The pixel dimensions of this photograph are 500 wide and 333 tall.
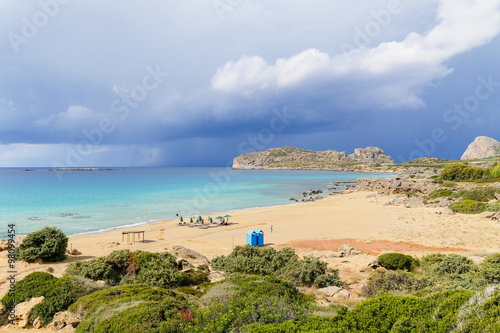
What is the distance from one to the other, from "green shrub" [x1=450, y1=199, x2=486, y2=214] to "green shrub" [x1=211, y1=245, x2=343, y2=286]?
81.9 ft

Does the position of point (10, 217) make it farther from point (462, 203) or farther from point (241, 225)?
point (462, 203)

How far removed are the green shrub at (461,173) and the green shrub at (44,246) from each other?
2706 inches

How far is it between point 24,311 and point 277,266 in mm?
8884

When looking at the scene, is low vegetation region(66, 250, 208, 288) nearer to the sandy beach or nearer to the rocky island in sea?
the rocky island in sea

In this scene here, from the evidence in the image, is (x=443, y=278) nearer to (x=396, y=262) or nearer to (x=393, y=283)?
(x=396, y=262)

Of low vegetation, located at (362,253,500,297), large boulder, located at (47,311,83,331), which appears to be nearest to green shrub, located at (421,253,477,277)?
low vegetation, located at (362,253,500,297)

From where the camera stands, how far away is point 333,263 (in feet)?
45.2

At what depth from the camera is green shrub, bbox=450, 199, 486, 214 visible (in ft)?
90.2

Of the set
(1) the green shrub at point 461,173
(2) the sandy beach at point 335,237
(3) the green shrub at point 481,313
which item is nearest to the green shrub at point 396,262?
(2) the sandy beach at point 335,237

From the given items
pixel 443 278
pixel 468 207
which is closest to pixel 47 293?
pixel 443 278

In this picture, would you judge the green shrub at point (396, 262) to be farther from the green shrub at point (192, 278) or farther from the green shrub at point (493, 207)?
the green shrub at point (493, 207)

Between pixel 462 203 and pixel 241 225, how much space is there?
2512 cm

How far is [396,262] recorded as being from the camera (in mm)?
12055

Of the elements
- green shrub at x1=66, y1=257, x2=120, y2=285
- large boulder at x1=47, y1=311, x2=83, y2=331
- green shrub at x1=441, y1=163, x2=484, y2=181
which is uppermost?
green shrub at x1=441, y1=163, x2=484, y2=181
